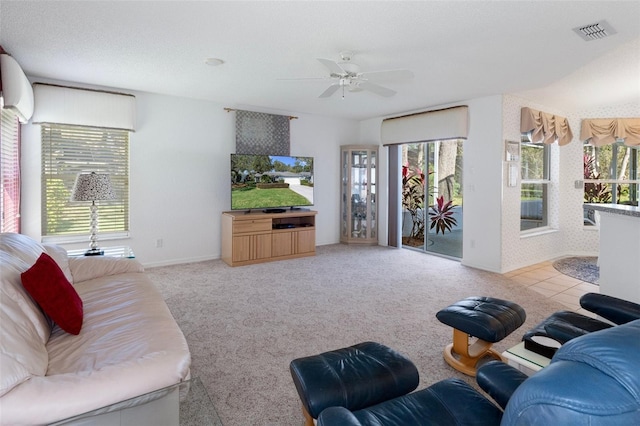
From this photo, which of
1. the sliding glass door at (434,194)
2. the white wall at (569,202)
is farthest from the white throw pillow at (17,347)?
the sliding glass door at (434,194)

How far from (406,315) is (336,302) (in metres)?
Answer: 0.71

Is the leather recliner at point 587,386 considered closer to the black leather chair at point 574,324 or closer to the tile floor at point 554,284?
the black leather chair at point 574,324

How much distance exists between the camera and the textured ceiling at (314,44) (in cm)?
236

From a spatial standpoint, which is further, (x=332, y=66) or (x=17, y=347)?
(x=332, y=66)

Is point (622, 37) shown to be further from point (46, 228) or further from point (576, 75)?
point (46, 228)

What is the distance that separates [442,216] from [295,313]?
4.27 m

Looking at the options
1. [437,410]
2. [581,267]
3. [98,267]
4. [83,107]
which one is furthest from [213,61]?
[581,267]

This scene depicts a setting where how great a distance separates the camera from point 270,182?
5359 mm

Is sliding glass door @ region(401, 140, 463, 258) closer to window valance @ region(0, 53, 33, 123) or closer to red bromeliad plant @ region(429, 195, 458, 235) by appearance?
red bromeliad plant @ region(429, 195, 458, 235)

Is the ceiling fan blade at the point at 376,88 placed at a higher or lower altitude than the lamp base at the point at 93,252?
higher

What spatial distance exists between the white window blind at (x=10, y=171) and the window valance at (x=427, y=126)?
16.5 feet

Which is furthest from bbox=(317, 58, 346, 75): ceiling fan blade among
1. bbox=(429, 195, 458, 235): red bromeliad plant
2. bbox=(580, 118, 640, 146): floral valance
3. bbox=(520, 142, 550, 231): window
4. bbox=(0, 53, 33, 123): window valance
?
bbox=(580, 118, 640, 146): floral valance

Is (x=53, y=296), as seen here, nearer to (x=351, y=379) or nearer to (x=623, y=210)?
(x=351, y=379)

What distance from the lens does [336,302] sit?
3424 mm
